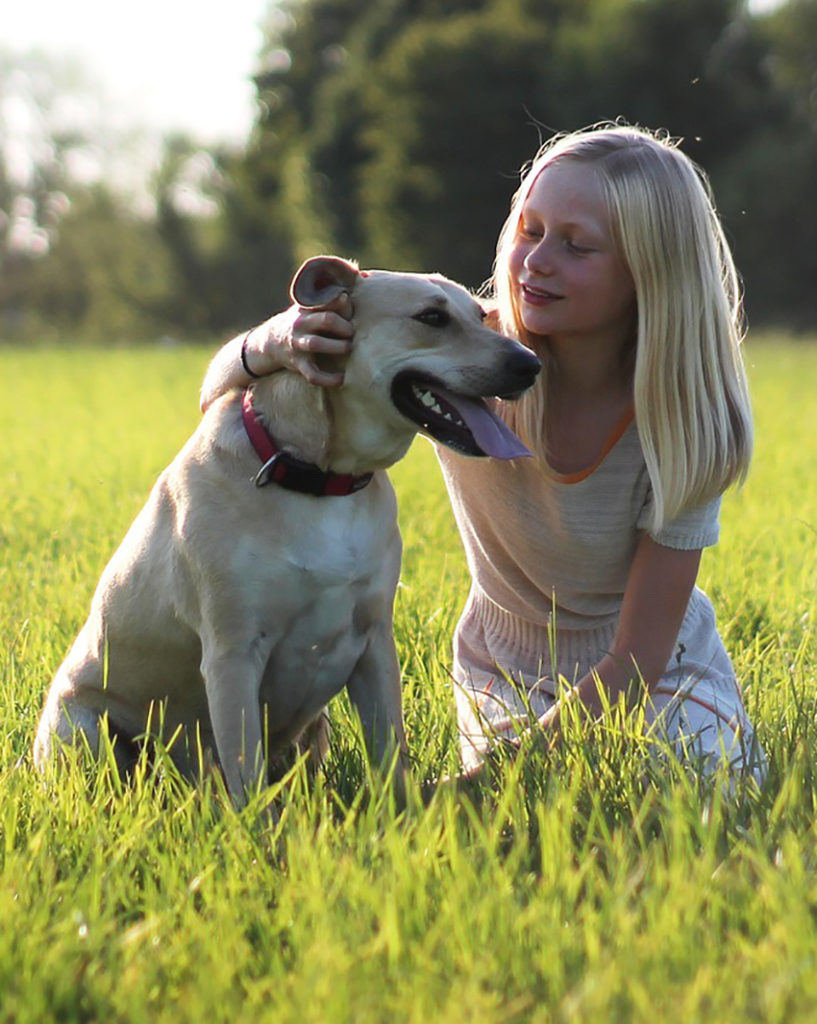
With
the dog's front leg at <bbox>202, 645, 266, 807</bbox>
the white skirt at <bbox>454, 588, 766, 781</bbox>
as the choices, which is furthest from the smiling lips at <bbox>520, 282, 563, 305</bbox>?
the dog's front leg at <bbox>202, 645, 266, 807</bbox>

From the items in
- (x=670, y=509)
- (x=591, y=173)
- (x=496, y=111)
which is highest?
(x=496, y=111)

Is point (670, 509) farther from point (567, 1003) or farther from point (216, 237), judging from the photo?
point (216, 237)

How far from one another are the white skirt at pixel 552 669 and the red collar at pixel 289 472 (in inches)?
26.8

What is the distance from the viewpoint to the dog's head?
3.26m

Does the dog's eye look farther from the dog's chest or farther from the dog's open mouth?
the dog's chest

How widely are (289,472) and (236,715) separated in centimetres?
58

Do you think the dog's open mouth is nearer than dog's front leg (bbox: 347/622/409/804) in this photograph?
Yes

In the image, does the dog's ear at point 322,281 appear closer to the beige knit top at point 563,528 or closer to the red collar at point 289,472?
the red collar at point 289,472

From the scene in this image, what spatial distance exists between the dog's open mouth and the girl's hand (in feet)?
0.55

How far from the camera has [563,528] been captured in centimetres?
372

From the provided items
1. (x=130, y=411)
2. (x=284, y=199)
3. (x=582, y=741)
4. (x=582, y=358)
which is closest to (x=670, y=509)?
(x=582, y=358)

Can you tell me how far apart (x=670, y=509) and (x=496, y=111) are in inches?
1273

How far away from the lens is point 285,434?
3.26m

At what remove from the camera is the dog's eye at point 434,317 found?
331 cm
